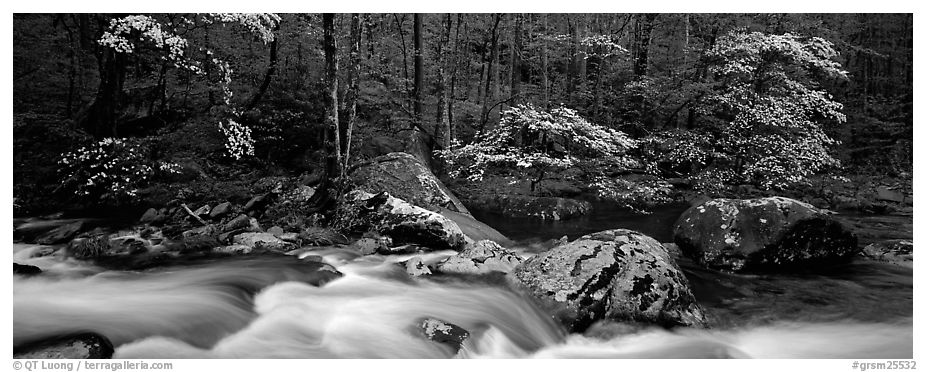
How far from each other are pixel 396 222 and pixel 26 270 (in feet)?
13.1

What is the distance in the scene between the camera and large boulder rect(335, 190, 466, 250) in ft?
20.7

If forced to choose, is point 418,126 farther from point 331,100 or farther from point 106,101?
point 106,101

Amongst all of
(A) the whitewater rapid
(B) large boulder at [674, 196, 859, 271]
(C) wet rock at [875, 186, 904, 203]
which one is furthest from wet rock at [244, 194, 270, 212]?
(C) wet rock at [875, 186, 904, 203]

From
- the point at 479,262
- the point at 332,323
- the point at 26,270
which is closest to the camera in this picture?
the point at 332,323

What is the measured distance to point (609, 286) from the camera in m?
4.22

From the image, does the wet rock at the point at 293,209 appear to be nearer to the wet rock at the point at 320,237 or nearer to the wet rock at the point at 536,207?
the wet rock at the point at 320,237

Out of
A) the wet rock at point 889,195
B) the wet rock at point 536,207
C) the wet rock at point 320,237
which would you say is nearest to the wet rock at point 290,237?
the wet rock at point 320,237

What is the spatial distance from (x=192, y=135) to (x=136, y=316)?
7.63m

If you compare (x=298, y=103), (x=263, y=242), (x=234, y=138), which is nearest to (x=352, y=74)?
(x=263, y=242)

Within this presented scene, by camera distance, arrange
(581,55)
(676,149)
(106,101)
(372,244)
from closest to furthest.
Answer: (372,244) → (106,101) → (676,149) → (581,55)

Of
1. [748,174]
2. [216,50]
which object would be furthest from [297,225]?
[748,174]

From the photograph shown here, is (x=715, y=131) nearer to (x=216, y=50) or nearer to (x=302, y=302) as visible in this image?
(x=302, y=302)
